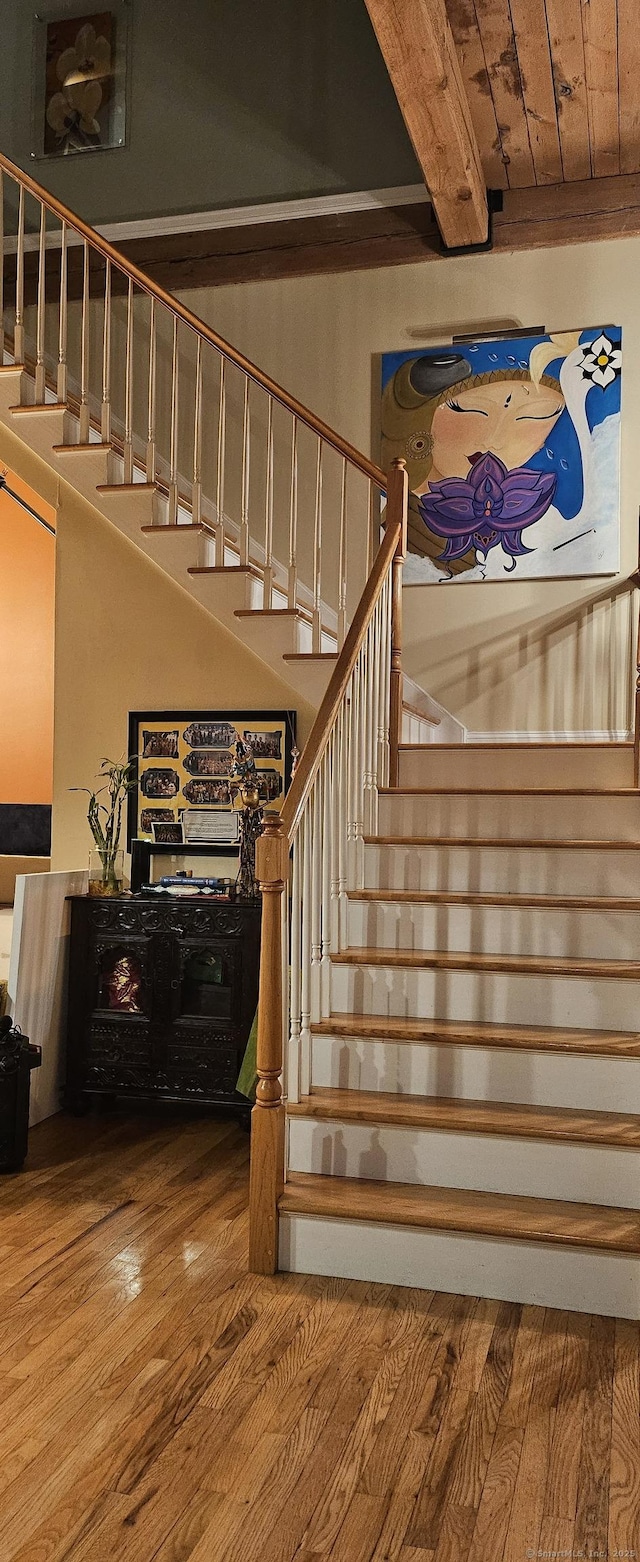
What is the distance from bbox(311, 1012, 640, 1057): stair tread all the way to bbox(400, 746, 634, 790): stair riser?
133cm

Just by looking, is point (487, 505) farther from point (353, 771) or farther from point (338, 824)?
point (338, 824)

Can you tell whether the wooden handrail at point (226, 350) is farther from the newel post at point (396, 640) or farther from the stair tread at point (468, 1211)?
the stair tread at point (468, 1211)

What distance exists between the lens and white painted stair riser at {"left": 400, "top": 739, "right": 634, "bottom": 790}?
4496 mm

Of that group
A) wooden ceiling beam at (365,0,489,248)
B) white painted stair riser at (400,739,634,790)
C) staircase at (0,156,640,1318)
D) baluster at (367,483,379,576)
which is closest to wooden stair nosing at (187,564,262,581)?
staircase at (0,156,640,1318)

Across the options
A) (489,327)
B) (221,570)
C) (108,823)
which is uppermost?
(489,327)

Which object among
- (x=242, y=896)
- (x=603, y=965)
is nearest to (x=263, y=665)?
(x=242, y=896)

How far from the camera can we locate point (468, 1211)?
2.88 m

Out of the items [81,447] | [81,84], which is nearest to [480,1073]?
[81,447]

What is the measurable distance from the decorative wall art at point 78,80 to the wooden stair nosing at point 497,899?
4.95 m

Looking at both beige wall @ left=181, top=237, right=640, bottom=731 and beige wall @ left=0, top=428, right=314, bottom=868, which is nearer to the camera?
beige wall @ left=0, top=428, right=314, bottom=868

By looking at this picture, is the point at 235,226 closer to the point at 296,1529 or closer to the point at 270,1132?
the point at 270,1132

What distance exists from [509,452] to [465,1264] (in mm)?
4016

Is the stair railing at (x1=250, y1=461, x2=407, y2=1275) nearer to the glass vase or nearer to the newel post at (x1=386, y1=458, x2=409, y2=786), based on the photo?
the newel post at (x1=386, y1=458, x2=409, y2=786)

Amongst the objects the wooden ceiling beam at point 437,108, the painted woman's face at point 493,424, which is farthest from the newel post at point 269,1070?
the painted woman's face at point 493,424
